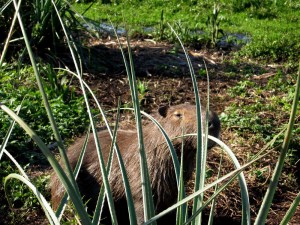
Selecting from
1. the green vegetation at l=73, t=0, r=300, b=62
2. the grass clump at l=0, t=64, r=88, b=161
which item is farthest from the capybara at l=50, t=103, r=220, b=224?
the green vegetation at l=73, t=0, r=300, b=62

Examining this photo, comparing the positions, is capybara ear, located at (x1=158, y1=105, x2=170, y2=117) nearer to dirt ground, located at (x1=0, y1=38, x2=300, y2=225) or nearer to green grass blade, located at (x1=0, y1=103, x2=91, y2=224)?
dirt ground, located at (x1=0, y1=38, x2=300, y2=225)

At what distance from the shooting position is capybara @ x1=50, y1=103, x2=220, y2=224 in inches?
136

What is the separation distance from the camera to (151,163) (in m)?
3.51

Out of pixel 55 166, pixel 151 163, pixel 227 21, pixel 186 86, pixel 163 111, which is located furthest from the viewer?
pixel 227 21

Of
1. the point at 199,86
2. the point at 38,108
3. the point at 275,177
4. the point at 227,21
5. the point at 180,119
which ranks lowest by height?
the point at 227,21

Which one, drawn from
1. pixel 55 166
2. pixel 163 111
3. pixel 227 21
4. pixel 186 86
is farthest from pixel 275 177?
pixel 227 21

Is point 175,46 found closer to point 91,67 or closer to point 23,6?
point 91,67

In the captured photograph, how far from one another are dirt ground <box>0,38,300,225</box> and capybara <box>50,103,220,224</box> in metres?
0.40

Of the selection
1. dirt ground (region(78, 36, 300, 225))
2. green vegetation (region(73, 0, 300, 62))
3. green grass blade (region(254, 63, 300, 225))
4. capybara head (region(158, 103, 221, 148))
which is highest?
green grass blade (region(254, 63, 300, 225))

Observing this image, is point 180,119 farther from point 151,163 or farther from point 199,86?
point 199,86

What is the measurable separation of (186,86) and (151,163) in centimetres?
234

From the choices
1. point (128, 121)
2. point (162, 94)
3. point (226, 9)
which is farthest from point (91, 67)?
point (226, 9)

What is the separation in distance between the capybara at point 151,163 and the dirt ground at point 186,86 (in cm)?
40

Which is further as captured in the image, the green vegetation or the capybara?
the green vegetation
